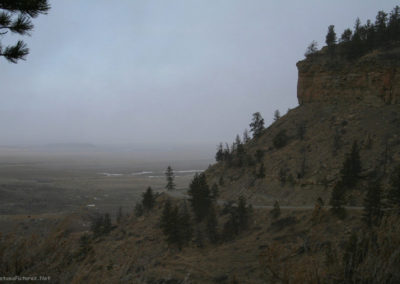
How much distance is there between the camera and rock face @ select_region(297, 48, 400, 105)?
45531mm

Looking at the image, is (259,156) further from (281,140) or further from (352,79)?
(352,79)

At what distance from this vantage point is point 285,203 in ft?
105

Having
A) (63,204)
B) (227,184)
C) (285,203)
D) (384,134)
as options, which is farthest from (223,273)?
(63,204)

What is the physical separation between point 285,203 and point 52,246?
3050cm

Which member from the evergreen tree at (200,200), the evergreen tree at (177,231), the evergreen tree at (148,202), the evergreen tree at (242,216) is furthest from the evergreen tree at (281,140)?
the evergreen tree at (177,231)

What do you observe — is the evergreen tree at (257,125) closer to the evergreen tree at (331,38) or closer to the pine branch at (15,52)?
the evergreen tree at (331,38)

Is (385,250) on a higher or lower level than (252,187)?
higher

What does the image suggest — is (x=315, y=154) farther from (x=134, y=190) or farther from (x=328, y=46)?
(x=134, y=190)

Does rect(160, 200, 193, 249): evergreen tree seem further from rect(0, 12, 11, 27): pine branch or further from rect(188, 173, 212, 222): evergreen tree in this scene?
rect(0, 12, 11, 27): pine branch

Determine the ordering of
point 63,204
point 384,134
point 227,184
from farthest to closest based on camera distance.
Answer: point 63,204 → point 227,184 → point 384,134

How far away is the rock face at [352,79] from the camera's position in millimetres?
45531

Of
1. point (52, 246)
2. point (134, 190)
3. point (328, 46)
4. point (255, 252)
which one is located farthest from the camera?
point (134, 190)

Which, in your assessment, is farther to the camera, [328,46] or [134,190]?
[134,190]

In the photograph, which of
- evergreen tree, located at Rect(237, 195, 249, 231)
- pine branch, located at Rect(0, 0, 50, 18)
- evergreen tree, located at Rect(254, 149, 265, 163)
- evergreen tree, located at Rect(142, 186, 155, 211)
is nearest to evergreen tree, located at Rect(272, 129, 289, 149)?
evergreen tree, located at Rect(254, 149, 265, 163)
